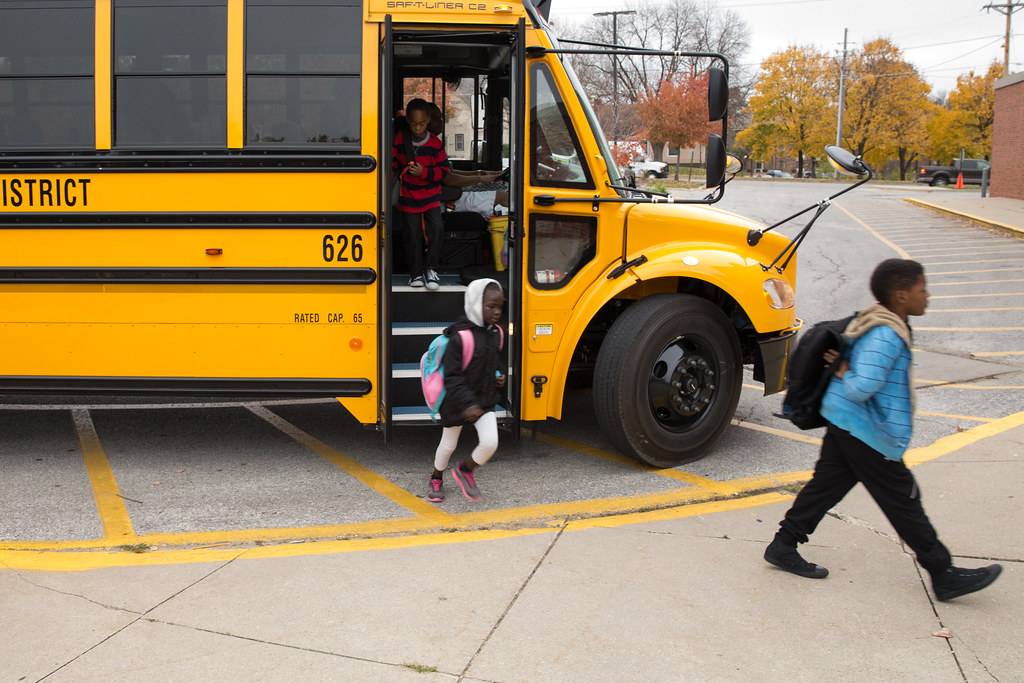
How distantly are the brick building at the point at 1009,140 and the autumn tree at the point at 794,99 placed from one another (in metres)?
32.4

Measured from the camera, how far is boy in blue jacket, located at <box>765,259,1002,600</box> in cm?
393

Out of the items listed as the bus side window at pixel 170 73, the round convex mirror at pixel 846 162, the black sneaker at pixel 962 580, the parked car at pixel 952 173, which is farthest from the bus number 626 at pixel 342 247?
the parked car at pixel 952 173

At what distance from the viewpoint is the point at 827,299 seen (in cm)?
1286

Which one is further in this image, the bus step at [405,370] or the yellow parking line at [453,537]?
the bus step at [405,370]

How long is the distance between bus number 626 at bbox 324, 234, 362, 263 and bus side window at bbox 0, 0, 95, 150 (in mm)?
1370

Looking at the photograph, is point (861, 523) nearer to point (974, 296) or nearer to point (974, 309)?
Answer: point (974, 309)

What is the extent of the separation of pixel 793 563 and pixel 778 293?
84.0 inches

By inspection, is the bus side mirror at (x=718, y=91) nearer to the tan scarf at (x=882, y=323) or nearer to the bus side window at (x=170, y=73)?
the tan scarf at (x=882, y=323)

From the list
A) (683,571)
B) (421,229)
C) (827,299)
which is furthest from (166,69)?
(827,299)

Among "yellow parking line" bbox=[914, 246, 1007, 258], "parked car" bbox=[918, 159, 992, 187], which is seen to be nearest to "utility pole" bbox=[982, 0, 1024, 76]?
"parked car" bbox=[918, 159, 992, 187]

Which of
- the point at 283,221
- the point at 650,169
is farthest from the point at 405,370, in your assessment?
the point at 650,169

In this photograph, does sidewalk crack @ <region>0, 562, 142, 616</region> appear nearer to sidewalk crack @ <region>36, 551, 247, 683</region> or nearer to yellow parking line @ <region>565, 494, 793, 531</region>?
sidewalk crack @ <region>36, 551, 247, 683</region>

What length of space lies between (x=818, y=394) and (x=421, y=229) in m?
2.81

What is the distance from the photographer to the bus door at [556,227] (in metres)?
5.73
